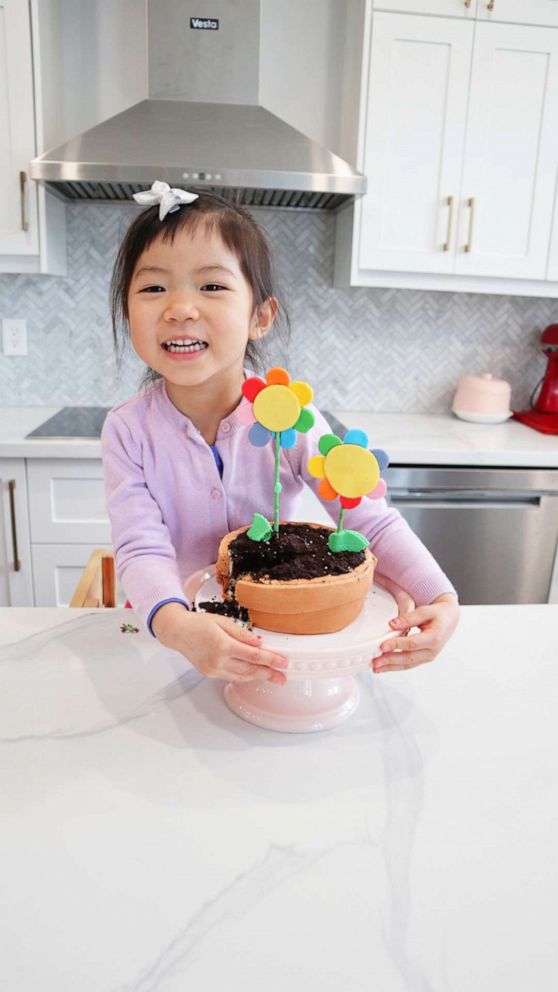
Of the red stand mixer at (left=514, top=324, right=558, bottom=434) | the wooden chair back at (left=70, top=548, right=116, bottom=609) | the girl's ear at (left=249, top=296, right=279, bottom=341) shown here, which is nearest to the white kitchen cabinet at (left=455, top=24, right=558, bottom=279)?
the red stand mixer at (left=514, top=324, right=558, bottom=434)

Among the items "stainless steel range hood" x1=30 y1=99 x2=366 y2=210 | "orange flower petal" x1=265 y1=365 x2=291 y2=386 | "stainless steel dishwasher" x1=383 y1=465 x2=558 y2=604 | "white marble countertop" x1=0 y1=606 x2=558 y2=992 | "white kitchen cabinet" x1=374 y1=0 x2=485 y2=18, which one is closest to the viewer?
"white marble countertop" x1=0 y1=606 x2=558 y2=992

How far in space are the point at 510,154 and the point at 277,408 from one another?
70.9 inches

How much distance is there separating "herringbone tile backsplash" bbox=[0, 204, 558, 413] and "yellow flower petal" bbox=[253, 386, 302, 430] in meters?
1.77

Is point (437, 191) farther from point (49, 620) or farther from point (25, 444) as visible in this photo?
point (49, 620)

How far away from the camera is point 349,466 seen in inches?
27.0

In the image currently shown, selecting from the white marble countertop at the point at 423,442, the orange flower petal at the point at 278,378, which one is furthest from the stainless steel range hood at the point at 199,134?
the orange flower petal at the point at 278,378

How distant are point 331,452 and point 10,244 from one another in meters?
1.71

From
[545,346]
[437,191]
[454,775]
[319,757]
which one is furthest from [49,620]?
[545,346]

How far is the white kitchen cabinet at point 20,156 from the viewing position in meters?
1.89

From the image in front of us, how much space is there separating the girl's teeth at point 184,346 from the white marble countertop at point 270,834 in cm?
36

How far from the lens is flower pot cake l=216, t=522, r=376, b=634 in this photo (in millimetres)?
651

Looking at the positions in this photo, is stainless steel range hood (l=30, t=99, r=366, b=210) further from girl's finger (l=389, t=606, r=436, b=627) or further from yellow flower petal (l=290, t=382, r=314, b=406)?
girl's finger (l=389, t=606, r=436, b=627)

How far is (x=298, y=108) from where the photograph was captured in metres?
2.30

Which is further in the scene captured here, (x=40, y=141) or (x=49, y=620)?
(x=40, y=141)
